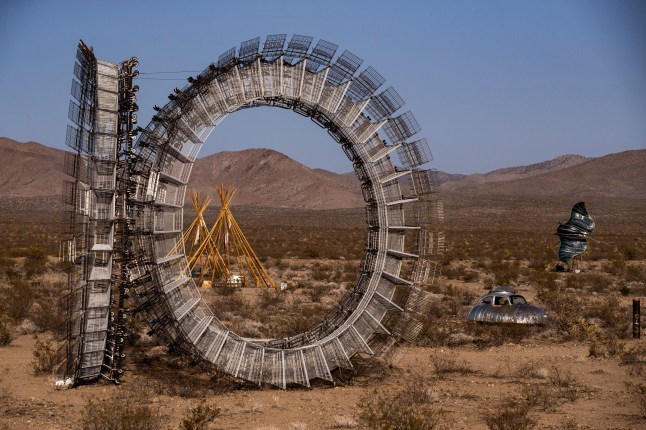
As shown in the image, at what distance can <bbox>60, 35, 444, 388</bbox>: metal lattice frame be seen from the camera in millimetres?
11789

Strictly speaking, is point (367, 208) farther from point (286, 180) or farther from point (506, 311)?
point (286, 180)

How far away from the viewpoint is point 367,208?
1281cm

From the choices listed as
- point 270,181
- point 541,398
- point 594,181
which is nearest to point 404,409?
point 541,398

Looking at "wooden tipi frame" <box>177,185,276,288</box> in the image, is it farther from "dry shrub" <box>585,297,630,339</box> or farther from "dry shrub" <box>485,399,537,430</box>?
"dry shrub" <box>485,399,537,430</box>

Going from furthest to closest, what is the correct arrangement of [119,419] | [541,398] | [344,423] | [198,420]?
[541,398], [344,423], [198,420], [119,419]

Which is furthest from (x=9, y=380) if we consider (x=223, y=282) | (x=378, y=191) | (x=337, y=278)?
(x=337, y=278)

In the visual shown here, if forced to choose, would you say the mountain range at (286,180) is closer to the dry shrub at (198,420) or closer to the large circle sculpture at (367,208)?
the large circle sculpture at (367,208)

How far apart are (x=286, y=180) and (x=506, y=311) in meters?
142

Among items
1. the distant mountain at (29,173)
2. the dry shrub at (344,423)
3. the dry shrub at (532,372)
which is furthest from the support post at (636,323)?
the distant mountain at (29,173)

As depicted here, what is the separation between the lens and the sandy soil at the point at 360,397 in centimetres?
1009

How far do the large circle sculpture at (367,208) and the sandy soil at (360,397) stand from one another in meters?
0.54

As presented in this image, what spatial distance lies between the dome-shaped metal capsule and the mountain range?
12419cm

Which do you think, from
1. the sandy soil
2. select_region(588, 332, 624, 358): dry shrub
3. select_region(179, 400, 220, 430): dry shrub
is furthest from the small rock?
select_region(179, 400, 220, 430): dry shrub

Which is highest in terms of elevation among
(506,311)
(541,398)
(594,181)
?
(594,181)
